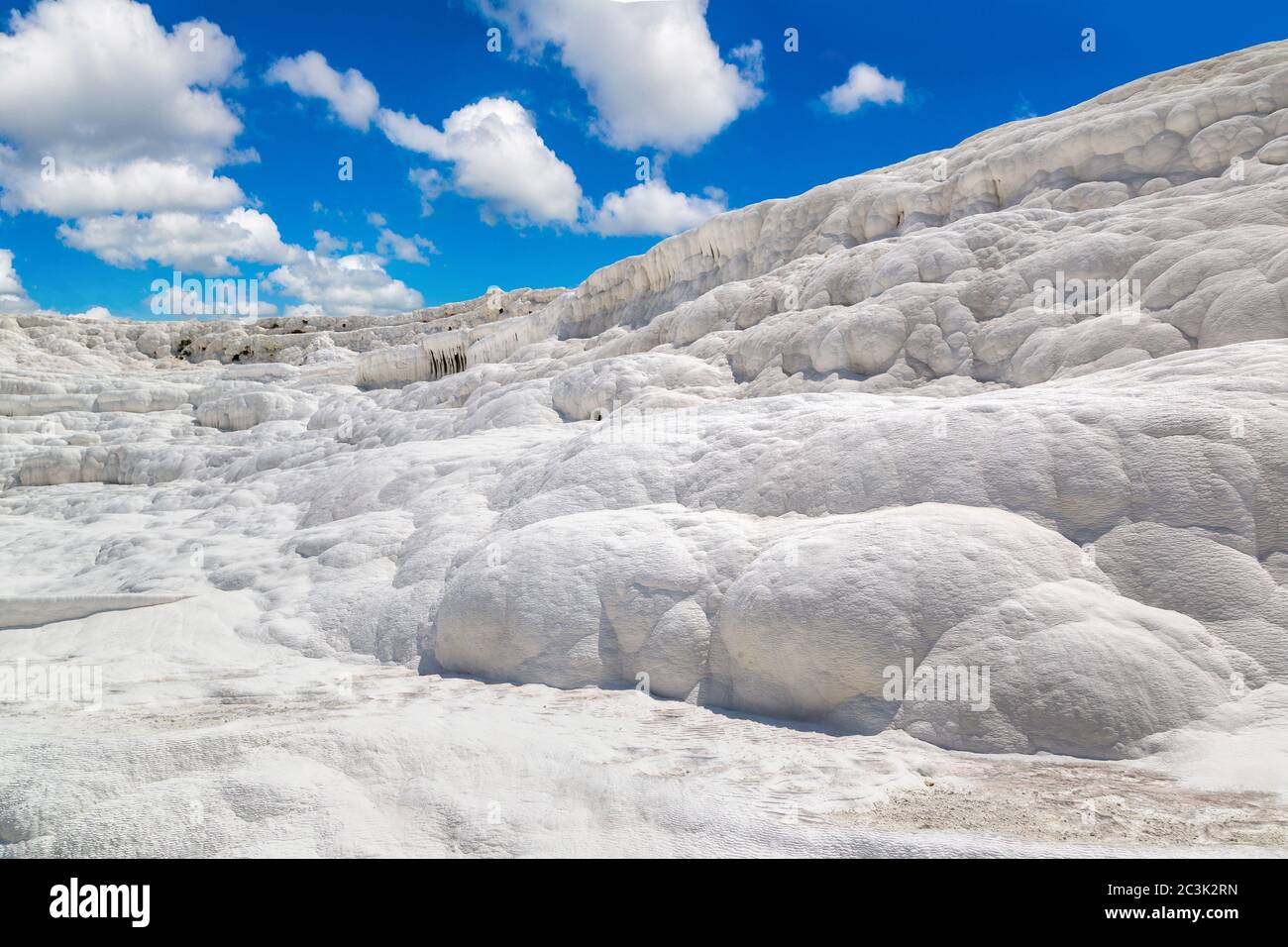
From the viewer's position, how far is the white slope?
2.74 metres

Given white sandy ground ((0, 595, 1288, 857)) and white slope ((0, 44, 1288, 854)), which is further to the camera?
white slope ((0, 44, 1288, 854))

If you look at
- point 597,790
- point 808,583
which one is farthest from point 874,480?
point 597,790

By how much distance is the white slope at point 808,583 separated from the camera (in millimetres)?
2738

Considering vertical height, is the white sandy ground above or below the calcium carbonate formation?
below

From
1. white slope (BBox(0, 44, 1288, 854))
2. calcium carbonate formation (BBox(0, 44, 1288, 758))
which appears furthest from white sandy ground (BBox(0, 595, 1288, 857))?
calcium carbonate formation (BBox(0, 44, 1288, 758))

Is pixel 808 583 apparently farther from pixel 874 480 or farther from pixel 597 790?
pixel 597 790

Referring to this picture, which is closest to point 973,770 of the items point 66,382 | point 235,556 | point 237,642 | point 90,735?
point 90,735

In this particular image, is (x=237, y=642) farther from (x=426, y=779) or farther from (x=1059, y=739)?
(x=1059, y=739)

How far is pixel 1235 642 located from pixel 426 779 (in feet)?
11.6

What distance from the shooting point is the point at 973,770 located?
310 cm

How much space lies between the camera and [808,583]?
158 inches

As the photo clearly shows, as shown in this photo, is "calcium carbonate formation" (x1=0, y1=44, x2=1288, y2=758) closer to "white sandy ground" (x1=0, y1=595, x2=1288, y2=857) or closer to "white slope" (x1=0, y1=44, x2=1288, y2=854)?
"white slope" (x1=0, y1=44, x2=1288, y2=854)

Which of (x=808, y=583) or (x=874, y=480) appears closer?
(x=808, y=583)
